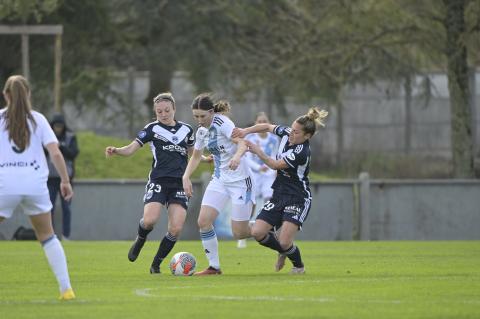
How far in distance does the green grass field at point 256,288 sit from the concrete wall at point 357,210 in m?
7.04

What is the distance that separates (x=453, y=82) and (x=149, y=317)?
770 inches

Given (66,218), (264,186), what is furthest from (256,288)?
(66,218)

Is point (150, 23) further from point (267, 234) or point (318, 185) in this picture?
point (267, 234)

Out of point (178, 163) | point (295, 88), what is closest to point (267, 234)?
point (178, 163)

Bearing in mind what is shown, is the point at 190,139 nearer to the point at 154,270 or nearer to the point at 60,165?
the point at 154,270

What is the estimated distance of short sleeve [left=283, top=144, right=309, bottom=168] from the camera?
13492 mm

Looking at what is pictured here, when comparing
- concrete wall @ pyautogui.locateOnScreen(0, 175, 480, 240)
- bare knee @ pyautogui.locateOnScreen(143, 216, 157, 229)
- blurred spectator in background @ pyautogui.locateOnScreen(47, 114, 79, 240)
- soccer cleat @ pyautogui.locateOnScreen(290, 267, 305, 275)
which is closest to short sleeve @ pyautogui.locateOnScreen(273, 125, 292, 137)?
soccer cleat @ pyautogui.locateOnScreen(290, 267, 305, 275)

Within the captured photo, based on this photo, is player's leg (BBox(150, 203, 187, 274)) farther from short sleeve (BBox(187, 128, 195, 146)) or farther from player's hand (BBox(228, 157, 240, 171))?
player's hand (BBox(228, 157, 240, 171))

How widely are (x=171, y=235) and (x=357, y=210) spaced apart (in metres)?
12.3

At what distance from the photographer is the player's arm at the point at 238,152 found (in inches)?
504

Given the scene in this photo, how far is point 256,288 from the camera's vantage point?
11.6m

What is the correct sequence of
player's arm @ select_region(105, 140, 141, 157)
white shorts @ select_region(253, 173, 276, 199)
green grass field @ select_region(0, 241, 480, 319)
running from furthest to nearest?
1. white shorts @ select_region(253, 173, 276, 199)
2. player's arm @ select_region(105, 140, 141, 157)
3. green grass field @ select_region(0, 241, 480, 319)

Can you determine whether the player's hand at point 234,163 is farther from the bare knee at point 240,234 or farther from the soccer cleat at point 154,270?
the soccer cleat at point 154,270

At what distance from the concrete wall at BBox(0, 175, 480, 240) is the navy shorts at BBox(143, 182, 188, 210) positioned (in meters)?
11.0
